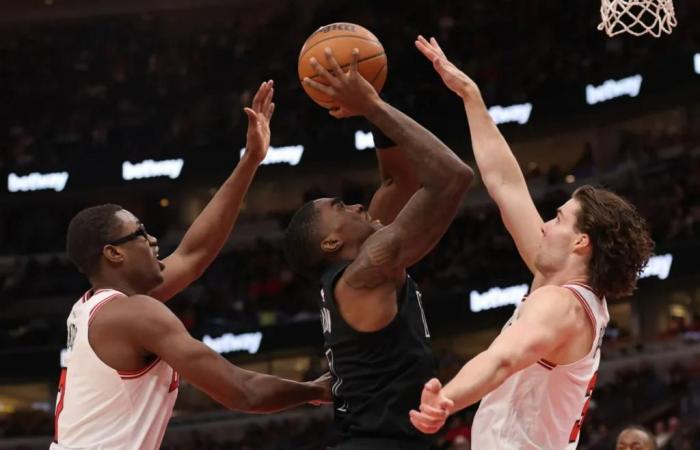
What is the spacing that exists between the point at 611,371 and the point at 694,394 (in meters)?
2.05

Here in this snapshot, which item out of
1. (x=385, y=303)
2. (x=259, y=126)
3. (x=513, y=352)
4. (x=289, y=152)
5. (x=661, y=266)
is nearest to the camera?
(x=513, y=352)

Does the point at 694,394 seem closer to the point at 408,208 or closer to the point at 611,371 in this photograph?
the point at 611,371

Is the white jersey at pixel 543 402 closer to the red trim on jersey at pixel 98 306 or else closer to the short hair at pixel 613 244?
the short hair at pixel 613 244

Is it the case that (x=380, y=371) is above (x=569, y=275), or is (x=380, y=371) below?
below

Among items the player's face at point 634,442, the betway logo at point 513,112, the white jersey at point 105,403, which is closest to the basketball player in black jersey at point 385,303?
the white jersey at point 105,403

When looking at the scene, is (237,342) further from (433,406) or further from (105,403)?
(433,406)

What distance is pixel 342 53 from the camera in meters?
4.54

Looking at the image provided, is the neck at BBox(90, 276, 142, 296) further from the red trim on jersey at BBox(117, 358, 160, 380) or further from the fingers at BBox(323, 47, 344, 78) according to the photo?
the fingers at BBox(323, 47, 344, 78)

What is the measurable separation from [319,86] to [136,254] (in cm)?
102

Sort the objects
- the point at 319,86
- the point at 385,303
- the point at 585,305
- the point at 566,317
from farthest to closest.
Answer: the point at 319,86 → the point at 385,303 → the point at 585,305 → the point at 566,317

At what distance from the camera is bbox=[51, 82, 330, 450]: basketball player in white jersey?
4.18 m

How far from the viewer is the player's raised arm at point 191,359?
4141mm

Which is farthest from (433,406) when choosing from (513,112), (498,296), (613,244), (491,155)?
(513,112)

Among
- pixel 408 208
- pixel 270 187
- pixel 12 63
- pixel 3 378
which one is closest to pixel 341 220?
pixel 408 208
